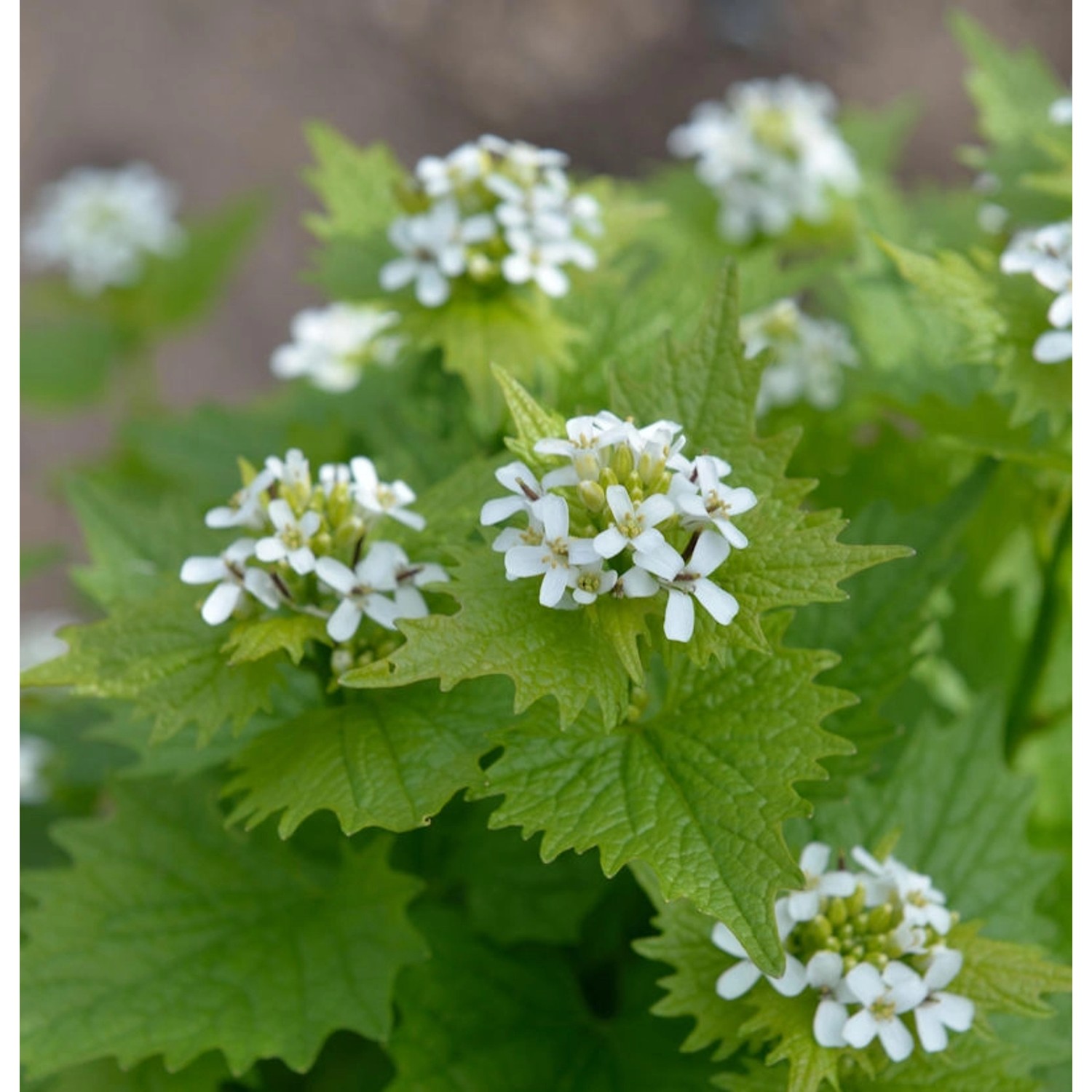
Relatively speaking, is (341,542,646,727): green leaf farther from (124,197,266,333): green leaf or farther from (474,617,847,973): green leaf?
(124,197,266,333): green leaf

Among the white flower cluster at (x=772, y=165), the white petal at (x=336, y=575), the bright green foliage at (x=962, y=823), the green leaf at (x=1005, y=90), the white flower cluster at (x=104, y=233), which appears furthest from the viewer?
the white flower cluster at (x=104, y=233)

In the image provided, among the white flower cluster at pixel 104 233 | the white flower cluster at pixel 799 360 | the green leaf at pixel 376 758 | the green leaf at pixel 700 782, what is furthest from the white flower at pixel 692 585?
the white flower cluster at pixel 104 233

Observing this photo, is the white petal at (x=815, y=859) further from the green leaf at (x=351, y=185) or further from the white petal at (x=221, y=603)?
the green leaf at (x=351, y=185)

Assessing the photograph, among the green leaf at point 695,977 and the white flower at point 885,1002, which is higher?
the green leaf at point 695,977

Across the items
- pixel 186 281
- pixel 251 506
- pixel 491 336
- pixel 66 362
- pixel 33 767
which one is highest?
pixel 186 281

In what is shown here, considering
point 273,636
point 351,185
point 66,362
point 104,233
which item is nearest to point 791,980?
point 273,636

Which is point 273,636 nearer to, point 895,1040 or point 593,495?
point 593,495

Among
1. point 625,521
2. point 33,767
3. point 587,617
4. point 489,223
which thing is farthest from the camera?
point 33,767
